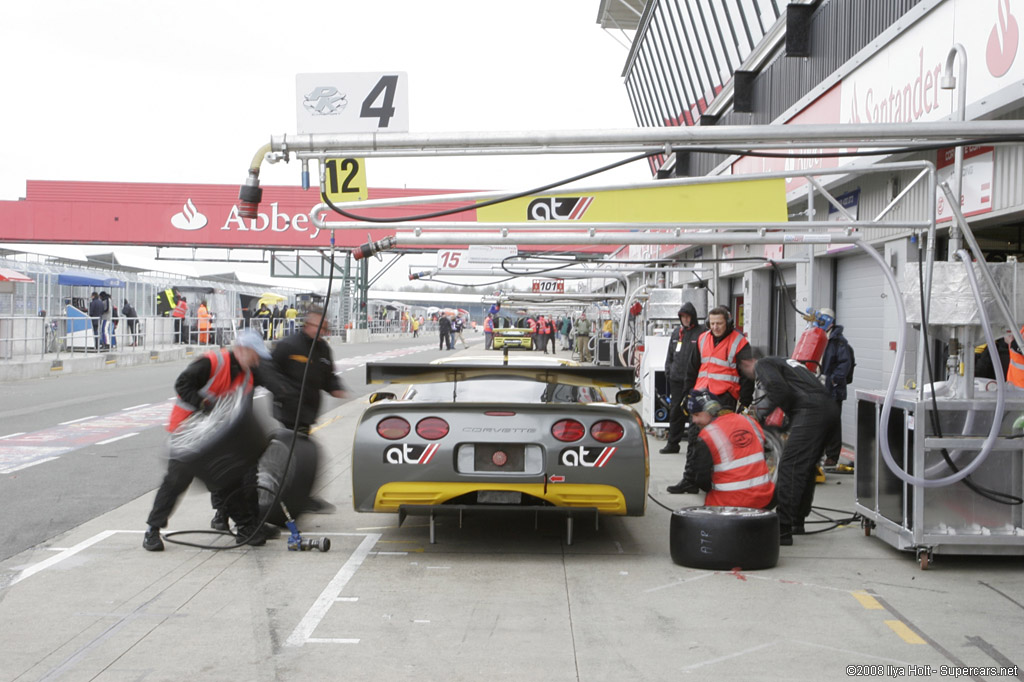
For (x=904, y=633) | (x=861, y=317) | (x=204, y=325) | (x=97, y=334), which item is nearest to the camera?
(x=904, y=633)

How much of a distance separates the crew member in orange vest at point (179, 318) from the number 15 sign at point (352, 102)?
31584 millimetres

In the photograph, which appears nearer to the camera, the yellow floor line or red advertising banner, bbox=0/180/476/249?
the yellow floor line

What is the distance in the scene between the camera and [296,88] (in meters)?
6.48

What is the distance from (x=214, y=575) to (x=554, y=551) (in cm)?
218

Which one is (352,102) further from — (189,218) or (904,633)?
(189,218)

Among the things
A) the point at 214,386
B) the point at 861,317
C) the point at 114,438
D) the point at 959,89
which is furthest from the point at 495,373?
the point at 114,438

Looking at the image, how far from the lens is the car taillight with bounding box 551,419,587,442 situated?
636 cm

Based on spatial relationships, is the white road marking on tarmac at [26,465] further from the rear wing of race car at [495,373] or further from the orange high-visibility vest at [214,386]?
the rear wing of race car at [495,373]

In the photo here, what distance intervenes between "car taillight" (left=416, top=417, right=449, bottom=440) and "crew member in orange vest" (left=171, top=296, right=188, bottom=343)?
105ft

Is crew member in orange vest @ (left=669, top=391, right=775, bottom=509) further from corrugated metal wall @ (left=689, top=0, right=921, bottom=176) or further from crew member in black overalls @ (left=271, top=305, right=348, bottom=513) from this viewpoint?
corrugated metal wall @ (left=689, top=0, right=921, bottom=176)

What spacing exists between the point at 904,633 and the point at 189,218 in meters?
45.0

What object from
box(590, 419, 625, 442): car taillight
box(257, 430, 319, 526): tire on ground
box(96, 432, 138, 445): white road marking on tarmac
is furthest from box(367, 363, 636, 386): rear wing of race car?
box(96, 432, 138, 445): white road marking on tarmac

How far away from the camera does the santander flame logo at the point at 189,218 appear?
46.2 meters

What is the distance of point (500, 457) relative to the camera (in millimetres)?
A: 6355
